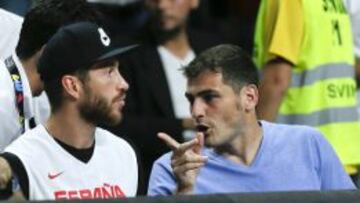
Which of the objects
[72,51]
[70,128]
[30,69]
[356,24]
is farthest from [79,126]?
[356,24]

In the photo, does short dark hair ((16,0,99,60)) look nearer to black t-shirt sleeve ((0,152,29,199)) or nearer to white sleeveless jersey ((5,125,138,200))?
white sleeveless jersey ((5,125,138,200))

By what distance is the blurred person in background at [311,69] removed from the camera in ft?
21.7

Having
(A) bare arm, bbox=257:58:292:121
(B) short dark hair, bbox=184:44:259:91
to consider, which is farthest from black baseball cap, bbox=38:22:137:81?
(A) bare arm, bbox=257:58:292:121

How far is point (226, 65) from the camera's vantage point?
233 inches

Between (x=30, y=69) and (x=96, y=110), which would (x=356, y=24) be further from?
(x=96, y=110)

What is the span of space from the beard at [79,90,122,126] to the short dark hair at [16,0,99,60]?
0.43m

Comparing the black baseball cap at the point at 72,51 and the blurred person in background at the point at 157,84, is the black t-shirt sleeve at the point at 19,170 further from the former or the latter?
the blurred person in background at the point at 157,84

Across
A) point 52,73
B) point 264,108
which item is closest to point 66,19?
point 52,73

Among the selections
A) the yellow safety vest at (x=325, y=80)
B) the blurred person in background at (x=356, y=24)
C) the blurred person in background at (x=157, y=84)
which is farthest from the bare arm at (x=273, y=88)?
the blurred person in background at (x=356, y=24)

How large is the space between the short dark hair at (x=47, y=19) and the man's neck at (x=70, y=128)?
18.3 inches

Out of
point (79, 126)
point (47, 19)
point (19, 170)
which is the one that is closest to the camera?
point (19, 170)

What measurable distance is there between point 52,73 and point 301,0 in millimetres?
1799

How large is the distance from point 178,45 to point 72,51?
206cm

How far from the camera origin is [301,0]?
21.8ft
